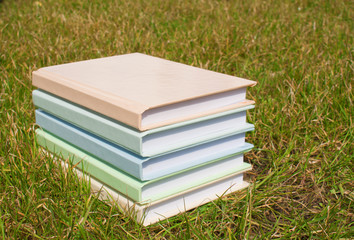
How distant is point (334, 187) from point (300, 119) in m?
0.46

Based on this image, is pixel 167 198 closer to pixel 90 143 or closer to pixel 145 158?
pixel 145 158

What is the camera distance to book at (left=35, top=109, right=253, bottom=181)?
1.44 m

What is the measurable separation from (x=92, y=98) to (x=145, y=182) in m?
0.32

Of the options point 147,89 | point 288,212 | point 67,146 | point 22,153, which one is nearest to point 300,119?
point 288,212

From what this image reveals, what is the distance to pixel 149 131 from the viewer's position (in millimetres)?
1373

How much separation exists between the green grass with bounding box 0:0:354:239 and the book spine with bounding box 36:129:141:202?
6 centimetres

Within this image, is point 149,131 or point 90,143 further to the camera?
point 90,143

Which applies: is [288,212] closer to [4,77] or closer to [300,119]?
[300,119]

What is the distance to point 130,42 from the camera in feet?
10.1

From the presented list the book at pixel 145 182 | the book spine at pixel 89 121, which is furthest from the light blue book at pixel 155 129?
the book at pixel 145 182

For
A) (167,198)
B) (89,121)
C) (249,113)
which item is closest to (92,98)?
(89,121)

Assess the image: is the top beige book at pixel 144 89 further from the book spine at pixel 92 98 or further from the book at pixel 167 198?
the book at pixel 167 198

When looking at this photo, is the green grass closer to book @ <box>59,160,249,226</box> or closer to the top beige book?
book @ <box>59,160,249,226</box>

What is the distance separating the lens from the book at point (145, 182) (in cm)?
146
